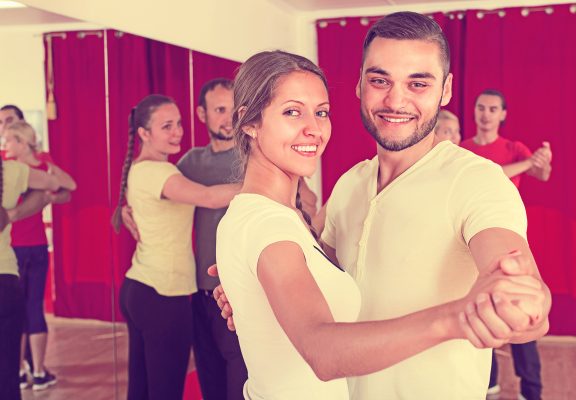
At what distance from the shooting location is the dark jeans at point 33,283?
8.14ft

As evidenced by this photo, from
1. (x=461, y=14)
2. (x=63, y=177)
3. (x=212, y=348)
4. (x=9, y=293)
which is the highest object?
(x=461, y=14)

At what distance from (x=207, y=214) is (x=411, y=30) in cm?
176

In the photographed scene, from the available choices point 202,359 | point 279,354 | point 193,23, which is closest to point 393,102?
point 279,354

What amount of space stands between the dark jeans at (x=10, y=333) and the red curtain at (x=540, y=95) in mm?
3158

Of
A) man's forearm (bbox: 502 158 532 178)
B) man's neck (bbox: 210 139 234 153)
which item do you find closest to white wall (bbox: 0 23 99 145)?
man's neck (bbox: 210 139 234 153)

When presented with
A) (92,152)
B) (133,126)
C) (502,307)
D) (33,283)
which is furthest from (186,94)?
(502,307)

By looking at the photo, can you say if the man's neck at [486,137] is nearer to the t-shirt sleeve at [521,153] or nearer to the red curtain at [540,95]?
the t-shirt sleeve at [521,153]

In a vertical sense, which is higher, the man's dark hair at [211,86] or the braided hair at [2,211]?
the man's dark hair at [211,86]

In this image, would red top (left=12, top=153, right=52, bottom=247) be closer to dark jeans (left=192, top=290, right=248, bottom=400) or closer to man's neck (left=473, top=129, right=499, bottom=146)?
dark jeans (left=192, top=290, right=248, bottom=400)

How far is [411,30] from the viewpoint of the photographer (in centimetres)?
161

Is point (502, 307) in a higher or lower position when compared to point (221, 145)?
lower

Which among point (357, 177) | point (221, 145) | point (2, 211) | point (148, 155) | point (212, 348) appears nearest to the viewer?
point (357, 177)

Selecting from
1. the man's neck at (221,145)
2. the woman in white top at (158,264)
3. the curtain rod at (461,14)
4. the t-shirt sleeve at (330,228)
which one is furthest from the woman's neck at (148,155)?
the curtain rod at (461,14)

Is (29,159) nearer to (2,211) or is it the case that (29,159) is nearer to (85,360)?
(2,211)
